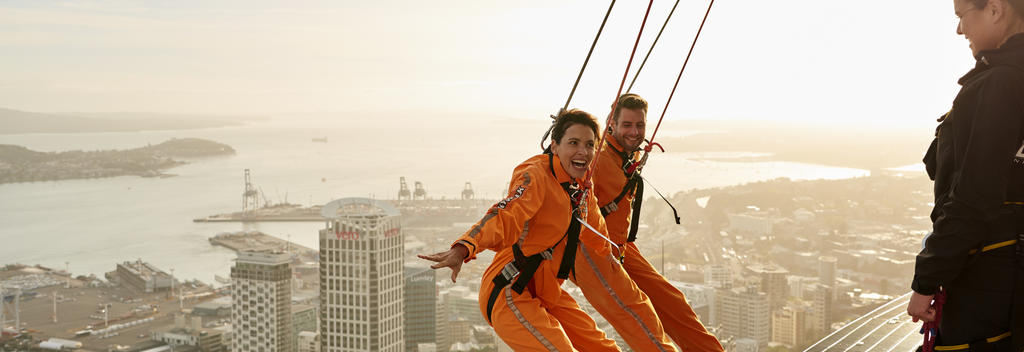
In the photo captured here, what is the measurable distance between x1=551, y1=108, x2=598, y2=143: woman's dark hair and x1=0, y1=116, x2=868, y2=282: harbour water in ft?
84.6

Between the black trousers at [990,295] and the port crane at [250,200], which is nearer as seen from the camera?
the black trousers at [990,295]

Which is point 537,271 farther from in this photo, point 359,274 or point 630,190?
point 359,274

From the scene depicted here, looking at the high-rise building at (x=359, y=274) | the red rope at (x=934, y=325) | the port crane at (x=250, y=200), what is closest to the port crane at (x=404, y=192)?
the port crane at (x=250, y=200)

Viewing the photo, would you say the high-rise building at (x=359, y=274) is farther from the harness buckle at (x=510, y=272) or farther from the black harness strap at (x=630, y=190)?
the harness buckle at (x=510, y=272)

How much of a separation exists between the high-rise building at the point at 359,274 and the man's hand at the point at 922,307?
501 inches

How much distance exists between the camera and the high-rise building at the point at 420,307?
16297 millimetres

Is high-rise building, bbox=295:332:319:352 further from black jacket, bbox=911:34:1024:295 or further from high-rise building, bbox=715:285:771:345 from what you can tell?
black jacket, bbox=911:34:1024:295

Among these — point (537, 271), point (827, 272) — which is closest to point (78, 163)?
point (827, 272)

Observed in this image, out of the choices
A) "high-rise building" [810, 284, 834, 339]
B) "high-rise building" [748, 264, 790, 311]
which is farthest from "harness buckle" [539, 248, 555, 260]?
"high-rise building" [748, 264, 790, 311]

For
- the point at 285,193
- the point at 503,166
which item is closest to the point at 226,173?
the point at 285,193

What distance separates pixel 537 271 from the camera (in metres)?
1.91

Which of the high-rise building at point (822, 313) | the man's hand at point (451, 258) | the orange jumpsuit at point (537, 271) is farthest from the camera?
the high-rise building at point (822, 313)

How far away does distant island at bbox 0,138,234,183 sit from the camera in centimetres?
4419

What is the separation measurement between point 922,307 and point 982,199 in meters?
0.21
